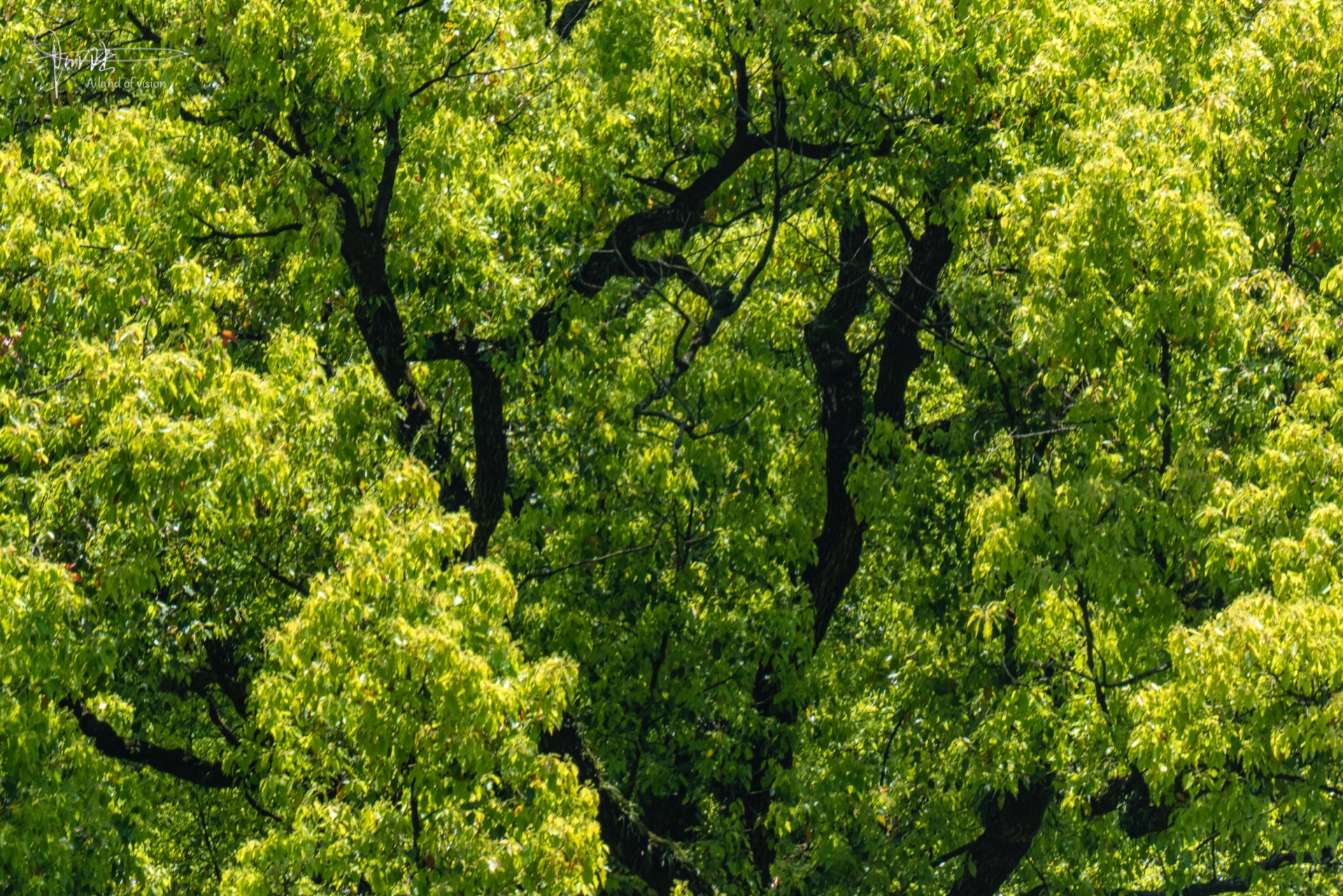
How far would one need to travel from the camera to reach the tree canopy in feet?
31.0

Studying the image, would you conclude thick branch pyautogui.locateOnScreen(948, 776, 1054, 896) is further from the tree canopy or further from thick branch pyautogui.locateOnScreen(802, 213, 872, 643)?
thick branch pyautogui.locateOnScreen(802, 213, 872, 643)

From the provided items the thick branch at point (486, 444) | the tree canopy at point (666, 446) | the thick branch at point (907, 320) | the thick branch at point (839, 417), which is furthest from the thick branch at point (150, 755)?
the thick branch at point (907, 320)

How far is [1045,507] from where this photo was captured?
1098cm

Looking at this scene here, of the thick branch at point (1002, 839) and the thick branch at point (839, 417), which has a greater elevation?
the thick branch at point (839, 417)

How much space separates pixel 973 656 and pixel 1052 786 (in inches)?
49.3

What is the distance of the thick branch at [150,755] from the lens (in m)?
11.9

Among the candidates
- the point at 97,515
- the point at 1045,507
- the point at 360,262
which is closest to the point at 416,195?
the point at 360,262

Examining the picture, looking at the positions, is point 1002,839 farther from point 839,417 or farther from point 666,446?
point 666,446

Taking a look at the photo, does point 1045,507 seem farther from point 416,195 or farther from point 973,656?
point 416,195
